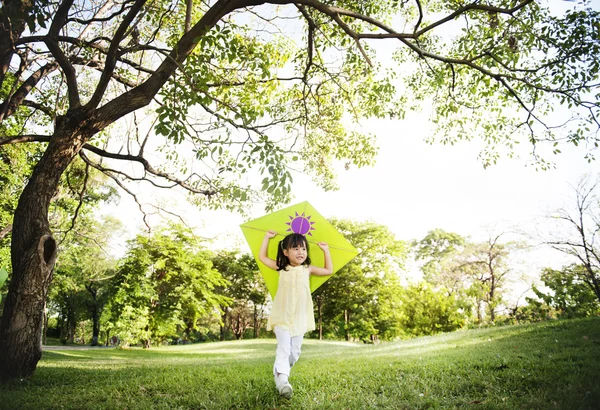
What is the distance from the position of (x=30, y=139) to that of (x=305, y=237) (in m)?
6.57

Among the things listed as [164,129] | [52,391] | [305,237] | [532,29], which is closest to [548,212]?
[532,29]

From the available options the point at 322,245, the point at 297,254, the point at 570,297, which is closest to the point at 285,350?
the point at 297,254

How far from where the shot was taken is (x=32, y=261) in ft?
19.9

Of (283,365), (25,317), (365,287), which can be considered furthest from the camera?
(365,287)

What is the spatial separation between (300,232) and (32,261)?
4.37m

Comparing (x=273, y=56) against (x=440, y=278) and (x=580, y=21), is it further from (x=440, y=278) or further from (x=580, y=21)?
(x=440, y=278)

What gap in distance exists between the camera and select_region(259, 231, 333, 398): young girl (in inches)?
164

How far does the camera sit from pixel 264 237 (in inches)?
190

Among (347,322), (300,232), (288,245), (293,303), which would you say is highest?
(300,232)

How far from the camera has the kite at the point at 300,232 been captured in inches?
192

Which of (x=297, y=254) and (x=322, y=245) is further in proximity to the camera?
(x=322, y=245)

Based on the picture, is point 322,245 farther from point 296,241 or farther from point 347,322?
point 347,322

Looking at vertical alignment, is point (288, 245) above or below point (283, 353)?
above

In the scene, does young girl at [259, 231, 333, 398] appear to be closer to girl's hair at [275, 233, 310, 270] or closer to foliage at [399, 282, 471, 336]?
girl's hair at [275, 233, 310, 270]
